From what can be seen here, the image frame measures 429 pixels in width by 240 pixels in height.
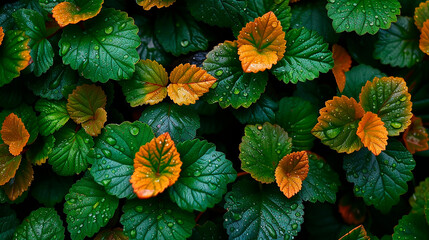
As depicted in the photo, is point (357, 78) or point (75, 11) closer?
point (75, 11)

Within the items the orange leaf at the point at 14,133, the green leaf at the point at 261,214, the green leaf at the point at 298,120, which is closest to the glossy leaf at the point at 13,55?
the orange leaf at the point at 14,133

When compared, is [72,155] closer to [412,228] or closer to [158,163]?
[158,163]

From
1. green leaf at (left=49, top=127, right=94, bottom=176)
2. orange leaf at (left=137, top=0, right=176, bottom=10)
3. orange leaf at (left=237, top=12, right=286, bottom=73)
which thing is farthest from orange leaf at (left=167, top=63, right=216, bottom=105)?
green leaf at (left=49, top=127, right=94, bottom=176)

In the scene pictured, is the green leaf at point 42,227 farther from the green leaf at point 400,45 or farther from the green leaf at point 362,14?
the green leaf at point 400,45

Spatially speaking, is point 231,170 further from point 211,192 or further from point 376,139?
point 376,139

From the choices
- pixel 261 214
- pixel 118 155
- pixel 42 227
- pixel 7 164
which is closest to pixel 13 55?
pixel 7 164

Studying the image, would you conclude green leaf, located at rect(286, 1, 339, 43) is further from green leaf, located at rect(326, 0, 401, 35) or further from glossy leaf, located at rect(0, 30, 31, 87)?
glossy leaf, located at rect(0, 30, 31, 87)

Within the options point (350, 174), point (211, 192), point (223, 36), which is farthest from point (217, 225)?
point (223, 36)
